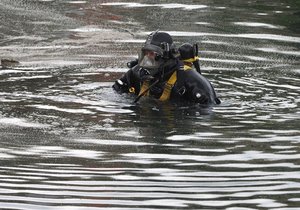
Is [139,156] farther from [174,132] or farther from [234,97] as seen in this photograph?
[234,97]

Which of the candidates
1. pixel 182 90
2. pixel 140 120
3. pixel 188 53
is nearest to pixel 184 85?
pixel 182 90

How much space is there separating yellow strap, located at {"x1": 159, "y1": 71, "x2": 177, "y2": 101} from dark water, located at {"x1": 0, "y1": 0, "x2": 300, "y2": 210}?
0.13 meters

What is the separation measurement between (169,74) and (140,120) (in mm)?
975

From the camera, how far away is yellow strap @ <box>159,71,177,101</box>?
11516 mm

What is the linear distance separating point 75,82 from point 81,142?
12.8ft

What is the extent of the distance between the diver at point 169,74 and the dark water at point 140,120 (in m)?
0.19

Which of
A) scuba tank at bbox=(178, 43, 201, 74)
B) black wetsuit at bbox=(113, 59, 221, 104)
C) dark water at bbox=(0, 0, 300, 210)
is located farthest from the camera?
scuba tank at bbox=(178, 43, 201, 74)

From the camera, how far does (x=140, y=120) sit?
10750 millimetres

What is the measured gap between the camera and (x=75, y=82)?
13.3 meters

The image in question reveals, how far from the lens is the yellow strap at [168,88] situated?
11516 millimetres

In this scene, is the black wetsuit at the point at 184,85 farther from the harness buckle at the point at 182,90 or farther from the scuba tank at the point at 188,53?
the scuba tank at the point at 188,53

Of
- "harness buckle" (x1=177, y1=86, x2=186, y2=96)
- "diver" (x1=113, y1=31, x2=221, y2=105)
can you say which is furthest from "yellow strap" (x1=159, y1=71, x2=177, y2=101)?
"harness buckle" (x1=177, y1=86, x2=186, y2=96)

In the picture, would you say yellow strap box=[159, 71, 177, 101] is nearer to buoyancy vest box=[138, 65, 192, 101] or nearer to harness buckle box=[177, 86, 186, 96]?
buoyancy vest box=[138, 65, 192, 101]

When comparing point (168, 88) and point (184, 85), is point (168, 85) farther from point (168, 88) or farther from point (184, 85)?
point (184, 85)
